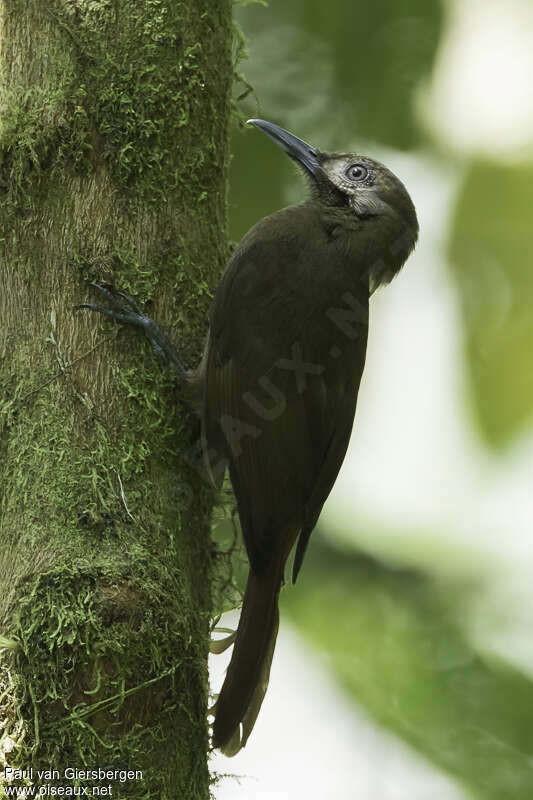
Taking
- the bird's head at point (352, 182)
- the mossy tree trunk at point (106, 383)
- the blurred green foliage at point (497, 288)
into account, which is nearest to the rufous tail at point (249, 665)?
the mossy tree trunk at point (106, 383)

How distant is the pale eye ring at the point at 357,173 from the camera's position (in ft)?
10.5

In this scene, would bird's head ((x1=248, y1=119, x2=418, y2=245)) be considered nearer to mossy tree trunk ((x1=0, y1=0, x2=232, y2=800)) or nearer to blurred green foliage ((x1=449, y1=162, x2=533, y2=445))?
mossy tree trunk ((x1=0, y1=0, x2=232, y2=800))

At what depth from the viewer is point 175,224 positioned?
263 cm

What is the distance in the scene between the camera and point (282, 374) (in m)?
2.83

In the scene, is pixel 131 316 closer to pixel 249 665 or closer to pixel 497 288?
pixel 249 665

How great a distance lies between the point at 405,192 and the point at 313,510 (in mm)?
1165

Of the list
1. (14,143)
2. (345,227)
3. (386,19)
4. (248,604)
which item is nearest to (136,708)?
(248,604)

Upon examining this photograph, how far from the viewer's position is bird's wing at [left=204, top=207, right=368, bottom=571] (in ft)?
8.93

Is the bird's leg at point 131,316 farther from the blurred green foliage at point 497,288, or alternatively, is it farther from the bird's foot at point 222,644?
the blurred green foliage at point 497,288

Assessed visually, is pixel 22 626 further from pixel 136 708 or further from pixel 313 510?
pixel 313 510

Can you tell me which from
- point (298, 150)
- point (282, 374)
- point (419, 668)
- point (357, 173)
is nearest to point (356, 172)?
point (357, 173)

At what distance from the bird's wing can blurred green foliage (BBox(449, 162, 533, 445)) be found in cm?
106

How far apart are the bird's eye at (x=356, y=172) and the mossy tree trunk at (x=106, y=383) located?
570 millimetres

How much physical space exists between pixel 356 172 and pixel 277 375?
0.86 metres
